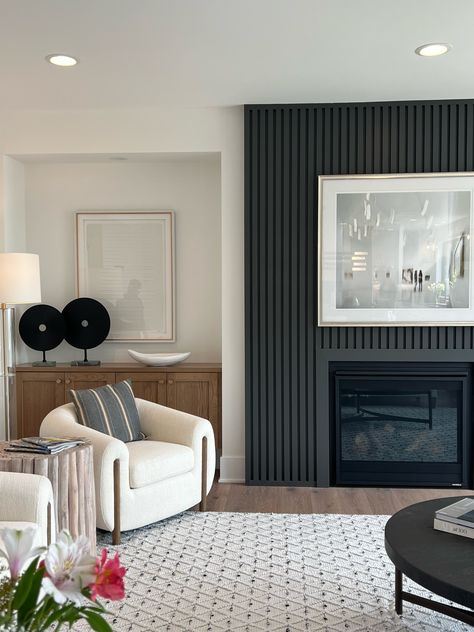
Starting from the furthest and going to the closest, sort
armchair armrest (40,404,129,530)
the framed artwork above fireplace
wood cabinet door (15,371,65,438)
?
wood cabinet door (15,371,65,438)
the framed artwork above fireplace
armchair armrest (40,404,129,530)

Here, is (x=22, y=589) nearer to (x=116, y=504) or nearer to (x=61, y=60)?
(x=116, y=504)

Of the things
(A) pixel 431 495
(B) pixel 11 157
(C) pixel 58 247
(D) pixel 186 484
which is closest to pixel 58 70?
(B) pixel 11 157

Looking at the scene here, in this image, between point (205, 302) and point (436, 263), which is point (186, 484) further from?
point (436, 263)

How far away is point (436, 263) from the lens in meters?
4.27

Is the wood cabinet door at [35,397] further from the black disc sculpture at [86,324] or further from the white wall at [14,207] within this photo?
the white wall at [14,207]

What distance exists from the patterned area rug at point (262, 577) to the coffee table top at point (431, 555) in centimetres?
38

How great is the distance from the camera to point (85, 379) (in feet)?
15.0

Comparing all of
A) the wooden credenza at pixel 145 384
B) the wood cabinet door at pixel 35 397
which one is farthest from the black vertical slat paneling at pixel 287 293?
the wood cabinet door at pixel 35 397

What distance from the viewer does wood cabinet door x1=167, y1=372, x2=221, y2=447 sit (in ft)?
15.0

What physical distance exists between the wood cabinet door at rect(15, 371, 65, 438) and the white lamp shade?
803 millimetres

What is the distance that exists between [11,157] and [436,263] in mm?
3104

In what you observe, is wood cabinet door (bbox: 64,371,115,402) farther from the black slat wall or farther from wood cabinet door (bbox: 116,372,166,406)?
the black slat wall

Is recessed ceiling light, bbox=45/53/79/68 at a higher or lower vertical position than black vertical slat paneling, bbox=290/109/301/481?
higher

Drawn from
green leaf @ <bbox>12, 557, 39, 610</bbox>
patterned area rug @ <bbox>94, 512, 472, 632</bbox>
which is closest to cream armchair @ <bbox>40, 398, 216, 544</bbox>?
patterned area rug @ <bbox>94, 512, 472, 632</bbox>
